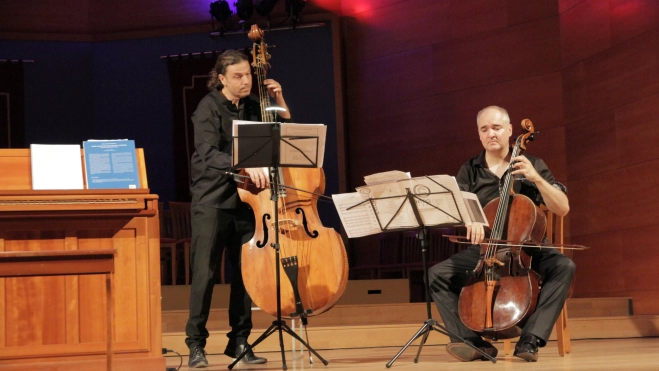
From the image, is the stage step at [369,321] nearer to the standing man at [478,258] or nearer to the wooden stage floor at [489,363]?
the wooden stage floor at [489,363]

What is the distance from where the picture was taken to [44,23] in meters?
9.22

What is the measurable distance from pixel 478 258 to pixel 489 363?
0.57 m

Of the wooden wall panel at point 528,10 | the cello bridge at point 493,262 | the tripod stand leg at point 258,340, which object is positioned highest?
the wooden wall panel at point 528,10

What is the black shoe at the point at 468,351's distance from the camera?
3838mm

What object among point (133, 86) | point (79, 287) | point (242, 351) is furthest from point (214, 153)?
point (133, 86)

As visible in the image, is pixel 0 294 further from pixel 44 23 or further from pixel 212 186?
pixel 44 23

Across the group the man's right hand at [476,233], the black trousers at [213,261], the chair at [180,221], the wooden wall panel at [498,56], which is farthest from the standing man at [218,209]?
the wooden wall panel at [498,56]

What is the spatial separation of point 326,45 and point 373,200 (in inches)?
212

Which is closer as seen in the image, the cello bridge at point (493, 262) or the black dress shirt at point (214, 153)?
the cello bridge at point (493, 262)

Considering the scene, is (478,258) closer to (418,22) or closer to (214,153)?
(214,153)

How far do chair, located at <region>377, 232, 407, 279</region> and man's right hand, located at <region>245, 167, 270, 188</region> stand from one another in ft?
13.2

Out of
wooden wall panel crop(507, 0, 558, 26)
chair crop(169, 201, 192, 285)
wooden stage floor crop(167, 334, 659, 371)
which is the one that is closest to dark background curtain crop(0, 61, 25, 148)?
chair crop(169, 201, 192, 285)

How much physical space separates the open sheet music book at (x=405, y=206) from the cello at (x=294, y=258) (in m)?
0.14

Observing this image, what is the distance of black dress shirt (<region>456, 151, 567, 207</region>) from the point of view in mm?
4098
